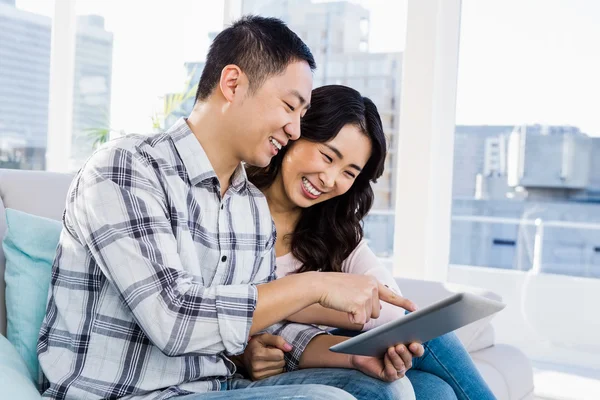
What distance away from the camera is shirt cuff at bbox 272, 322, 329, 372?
1.60 m

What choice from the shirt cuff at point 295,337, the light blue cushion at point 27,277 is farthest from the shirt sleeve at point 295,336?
the light blue cushion at point 27,277

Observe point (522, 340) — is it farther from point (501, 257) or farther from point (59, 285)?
point (59, 285)

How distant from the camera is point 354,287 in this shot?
1.26 m

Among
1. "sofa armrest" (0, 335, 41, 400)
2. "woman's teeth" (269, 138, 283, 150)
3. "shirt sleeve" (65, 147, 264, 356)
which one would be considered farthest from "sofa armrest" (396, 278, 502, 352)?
"sofa armrest" (0, 335, 41, 400)

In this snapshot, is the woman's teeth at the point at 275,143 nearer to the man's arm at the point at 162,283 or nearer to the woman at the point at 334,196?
the man's arm at the point at 162,283

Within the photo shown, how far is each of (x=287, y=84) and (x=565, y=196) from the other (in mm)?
2135

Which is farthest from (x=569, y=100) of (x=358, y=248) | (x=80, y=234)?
(x=80, y=234)

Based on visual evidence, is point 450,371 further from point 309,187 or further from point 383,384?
point 309,187

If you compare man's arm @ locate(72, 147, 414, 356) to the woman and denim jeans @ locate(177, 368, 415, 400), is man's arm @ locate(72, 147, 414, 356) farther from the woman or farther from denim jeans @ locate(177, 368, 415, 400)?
the woman

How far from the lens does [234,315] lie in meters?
1.18

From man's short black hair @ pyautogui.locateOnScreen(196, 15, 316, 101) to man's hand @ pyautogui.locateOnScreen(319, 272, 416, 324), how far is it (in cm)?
44

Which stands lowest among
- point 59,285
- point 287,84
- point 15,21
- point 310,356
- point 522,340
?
point 522,340

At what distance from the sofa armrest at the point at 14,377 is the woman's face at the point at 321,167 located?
839mm

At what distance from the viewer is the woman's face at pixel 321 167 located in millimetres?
1902
